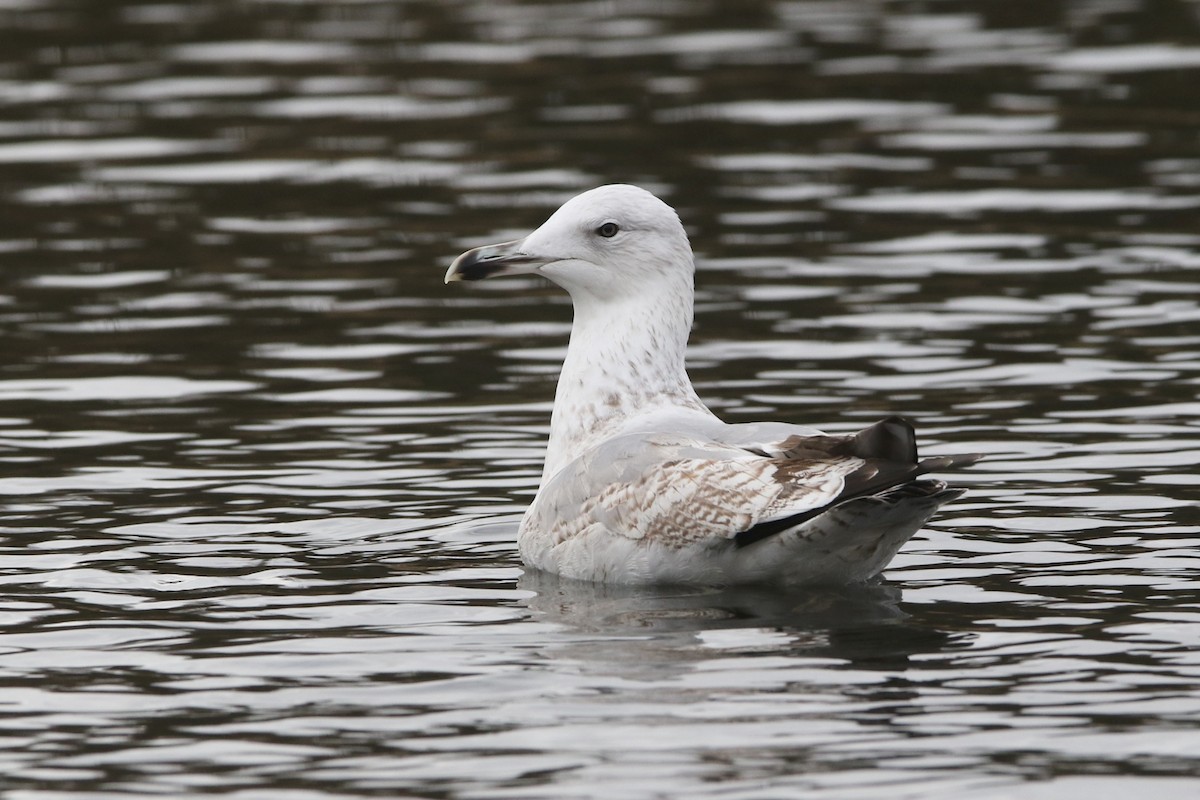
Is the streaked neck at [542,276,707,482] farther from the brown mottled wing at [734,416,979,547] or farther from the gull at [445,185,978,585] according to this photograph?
the brown mottled wing at [734,416,979,547]

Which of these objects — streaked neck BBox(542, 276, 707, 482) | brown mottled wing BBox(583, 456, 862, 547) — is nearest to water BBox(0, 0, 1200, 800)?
brown mottled wing BBox(583, 456, 862, 547)

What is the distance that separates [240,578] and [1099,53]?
14.6 metres

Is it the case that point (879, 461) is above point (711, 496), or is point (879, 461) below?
above

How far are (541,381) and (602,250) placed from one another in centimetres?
375

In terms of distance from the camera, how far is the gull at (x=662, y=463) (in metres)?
7.82

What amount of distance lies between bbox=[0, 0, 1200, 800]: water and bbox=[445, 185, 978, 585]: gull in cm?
21

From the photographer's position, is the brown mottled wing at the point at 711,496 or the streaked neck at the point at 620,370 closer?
the brown mottled wing at the point at 711,496

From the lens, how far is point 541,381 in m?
13.3

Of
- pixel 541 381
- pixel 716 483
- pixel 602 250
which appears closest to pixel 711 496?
pixel 716 483

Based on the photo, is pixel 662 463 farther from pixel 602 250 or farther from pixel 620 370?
pixel 602 250

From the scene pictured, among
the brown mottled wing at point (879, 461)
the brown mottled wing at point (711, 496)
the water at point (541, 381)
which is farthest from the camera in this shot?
the brown mottled wing at point (711, 496)

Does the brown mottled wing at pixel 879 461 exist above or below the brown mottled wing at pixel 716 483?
above

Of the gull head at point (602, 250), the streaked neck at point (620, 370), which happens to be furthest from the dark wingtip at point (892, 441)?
the gull head at point (602, 250)

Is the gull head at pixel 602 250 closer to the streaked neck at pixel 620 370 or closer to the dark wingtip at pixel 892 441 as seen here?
the streaked neck at pixel 620 370
